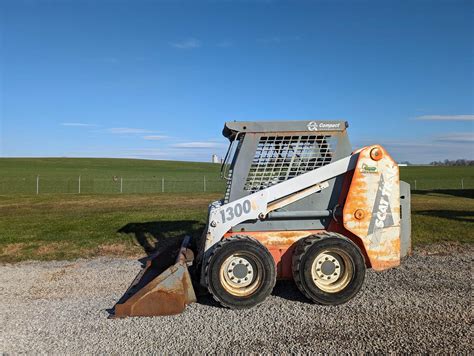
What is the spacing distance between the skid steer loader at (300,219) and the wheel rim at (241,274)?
13 millimetres

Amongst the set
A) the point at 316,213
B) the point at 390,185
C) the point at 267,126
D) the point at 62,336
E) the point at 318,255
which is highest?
the point at 267,126

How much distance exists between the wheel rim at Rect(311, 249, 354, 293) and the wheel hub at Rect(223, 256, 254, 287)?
2.74 feet

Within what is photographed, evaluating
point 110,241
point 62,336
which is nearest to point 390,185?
point 62,336

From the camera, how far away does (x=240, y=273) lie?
520 cm

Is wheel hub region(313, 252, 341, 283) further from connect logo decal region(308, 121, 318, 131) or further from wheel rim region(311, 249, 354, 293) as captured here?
connect logo decal region(308, 121, 318, 131)

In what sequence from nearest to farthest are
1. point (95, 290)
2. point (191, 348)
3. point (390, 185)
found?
point (191, 348), point (390, 185), point (95, 290)

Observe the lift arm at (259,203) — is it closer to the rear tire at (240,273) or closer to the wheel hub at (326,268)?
the rear tire at (240,273)

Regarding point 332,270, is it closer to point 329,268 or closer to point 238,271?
point 329,268

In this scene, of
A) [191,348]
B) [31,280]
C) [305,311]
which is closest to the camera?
[191,348]

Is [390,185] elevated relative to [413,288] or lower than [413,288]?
elevated

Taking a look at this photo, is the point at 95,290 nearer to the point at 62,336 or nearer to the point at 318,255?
the point at 62,336

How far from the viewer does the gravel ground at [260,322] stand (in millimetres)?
4078

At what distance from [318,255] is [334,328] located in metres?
1.01

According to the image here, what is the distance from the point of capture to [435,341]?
408cm
